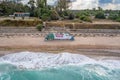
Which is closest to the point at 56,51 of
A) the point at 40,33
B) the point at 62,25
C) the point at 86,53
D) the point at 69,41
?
the point at 86,53

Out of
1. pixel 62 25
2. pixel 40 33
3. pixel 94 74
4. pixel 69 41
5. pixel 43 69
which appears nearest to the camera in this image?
pixel 94 74

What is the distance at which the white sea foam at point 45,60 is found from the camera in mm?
27219

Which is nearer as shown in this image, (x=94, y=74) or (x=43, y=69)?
(x=94, y=74)

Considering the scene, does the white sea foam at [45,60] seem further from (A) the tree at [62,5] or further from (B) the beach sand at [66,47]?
(A) the tree at [62,5]

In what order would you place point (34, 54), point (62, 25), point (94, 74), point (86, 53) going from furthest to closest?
1. point (62, 25)
2. point (86, 53)
3. point (34, 54)
4. point (94, 74)

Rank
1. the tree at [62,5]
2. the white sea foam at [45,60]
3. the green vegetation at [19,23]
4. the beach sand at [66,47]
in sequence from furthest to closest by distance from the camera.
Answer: the tree at [62,5] → the green vegetation at [19,23] → the beach sand at [66,47] → the white sea foam at [45,60]

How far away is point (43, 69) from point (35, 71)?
0.95m

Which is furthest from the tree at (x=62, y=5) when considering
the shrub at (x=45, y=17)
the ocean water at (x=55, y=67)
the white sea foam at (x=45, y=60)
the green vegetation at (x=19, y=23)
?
the white sea foam at (x=45, y=60)

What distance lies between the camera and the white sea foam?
27.2m

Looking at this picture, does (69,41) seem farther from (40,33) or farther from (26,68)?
(26,68)

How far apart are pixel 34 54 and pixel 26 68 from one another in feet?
16.0

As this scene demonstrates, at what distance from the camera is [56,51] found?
33.4 meters

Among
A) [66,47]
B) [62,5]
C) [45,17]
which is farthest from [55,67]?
[62,5]

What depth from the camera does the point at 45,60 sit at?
28.5m
